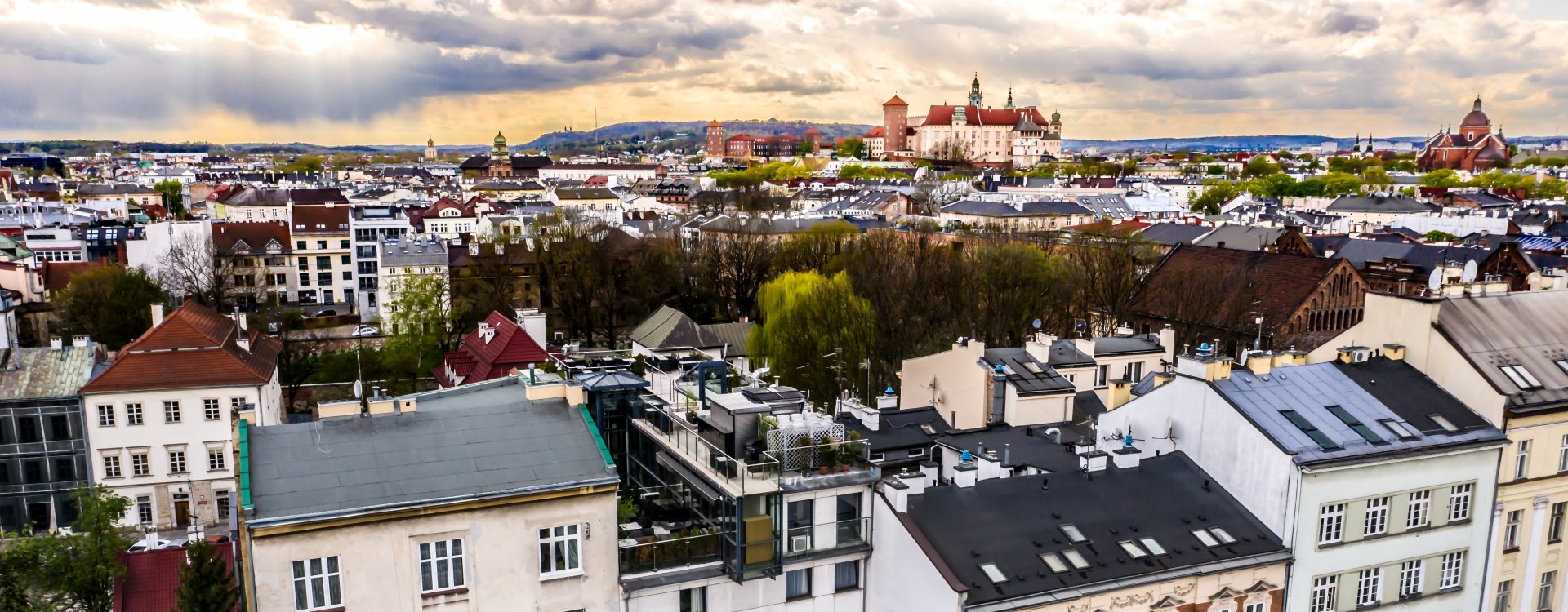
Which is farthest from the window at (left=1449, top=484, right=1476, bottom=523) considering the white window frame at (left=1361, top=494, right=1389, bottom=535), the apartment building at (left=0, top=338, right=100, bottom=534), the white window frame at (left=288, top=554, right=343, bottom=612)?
the apartment building at (left=0, top=338, right=100, bottom=534)

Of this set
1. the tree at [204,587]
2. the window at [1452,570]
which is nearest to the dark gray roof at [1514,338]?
the window at [1452,570]

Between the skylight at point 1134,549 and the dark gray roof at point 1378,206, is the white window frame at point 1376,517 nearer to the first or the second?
the skylight at point 1134,549

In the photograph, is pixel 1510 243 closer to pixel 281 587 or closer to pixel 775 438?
pixel 775 438

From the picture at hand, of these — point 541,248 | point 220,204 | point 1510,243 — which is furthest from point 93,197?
point 1510,243

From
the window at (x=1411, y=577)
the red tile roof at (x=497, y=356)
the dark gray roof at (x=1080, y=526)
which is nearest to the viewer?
the dark gray roof at (x=1080, y=526)

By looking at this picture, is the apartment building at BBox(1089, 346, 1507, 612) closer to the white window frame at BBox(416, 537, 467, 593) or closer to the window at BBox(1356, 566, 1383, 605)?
the window at BBox(1356, 566, 1383, 605)

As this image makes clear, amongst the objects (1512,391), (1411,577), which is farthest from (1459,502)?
(1512,391)
